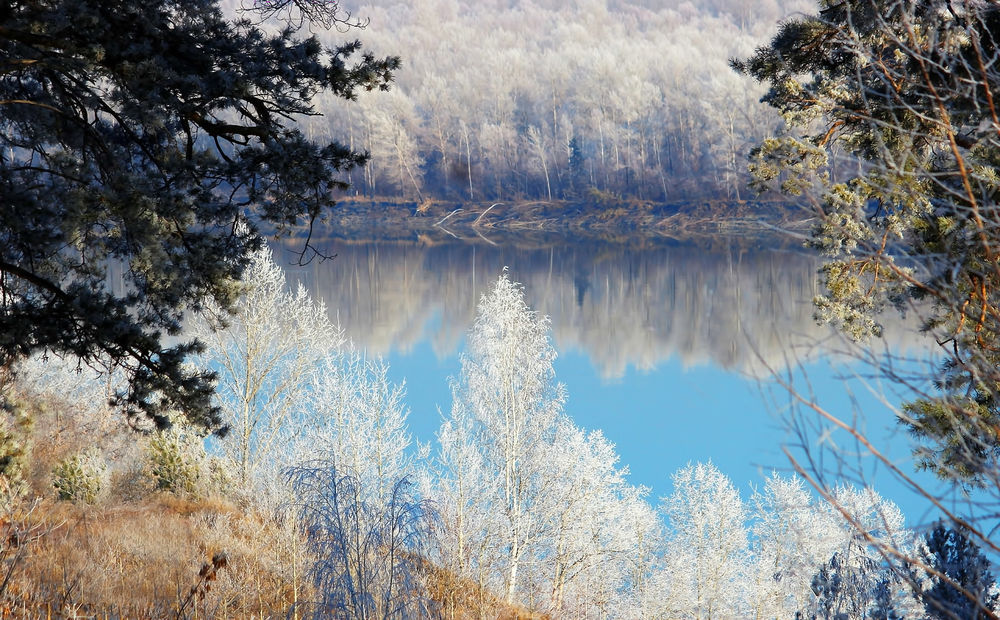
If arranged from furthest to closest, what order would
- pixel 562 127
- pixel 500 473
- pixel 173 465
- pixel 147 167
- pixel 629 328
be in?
pixel 562 127 → pixel 629 328 → pixel 500 473 → pixel 173 465 → pixel 147 167

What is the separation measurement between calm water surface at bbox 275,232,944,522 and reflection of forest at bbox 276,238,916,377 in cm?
8

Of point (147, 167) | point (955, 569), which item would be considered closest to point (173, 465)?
point (147, 167)

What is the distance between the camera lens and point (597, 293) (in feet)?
117

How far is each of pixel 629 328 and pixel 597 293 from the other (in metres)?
4.43

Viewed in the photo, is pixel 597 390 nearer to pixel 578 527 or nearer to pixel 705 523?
pixel 705 523

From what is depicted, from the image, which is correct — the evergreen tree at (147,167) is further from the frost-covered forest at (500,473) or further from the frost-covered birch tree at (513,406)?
the frost-covered birch tree at (513,406)

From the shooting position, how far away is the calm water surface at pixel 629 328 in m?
24.2

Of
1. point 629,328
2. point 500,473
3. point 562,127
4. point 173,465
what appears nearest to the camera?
point 173,465

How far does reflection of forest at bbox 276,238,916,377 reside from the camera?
95.9 ft

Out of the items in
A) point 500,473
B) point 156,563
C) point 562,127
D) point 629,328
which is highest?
point 562,127

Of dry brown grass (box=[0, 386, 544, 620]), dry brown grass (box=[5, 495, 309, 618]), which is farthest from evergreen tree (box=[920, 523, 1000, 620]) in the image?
dry brown grass (box=[5, 495, 309, 618])

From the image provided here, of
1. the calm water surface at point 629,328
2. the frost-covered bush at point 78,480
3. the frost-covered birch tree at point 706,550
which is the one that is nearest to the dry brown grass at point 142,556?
the frost-covered bush at point 78,480

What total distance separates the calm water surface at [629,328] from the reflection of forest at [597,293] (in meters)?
0.08

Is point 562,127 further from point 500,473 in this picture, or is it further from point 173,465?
point 173,465
